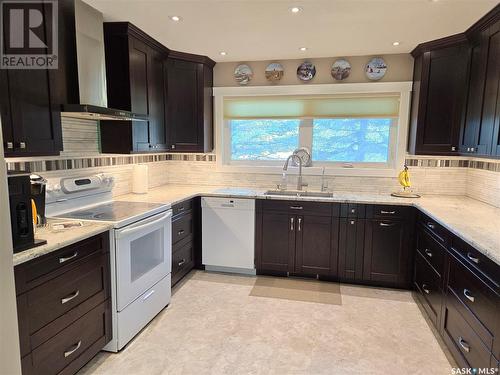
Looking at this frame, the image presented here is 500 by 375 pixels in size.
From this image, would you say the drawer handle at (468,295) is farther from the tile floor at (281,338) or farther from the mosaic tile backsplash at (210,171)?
the mosaic tile backsplash at (210,171)

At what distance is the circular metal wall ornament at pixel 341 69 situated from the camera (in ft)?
11.7

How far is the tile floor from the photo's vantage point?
2.06 metres

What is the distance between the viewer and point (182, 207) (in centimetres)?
321

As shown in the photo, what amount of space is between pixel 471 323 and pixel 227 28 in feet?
9.17

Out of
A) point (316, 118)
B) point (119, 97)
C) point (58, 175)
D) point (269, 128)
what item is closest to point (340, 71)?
point (316, 118)

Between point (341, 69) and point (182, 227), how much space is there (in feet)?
8.20

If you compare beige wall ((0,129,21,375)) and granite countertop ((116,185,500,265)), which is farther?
granite countertop ((116,185,500,265))

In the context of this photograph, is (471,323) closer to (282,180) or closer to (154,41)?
(282,180)

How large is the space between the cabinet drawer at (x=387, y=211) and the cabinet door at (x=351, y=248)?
0.13 metres

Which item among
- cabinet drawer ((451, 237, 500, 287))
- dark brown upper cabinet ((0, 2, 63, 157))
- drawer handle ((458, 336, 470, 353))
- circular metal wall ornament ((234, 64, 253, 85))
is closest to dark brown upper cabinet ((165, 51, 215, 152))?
circular metal wall ornament ((234, 64, 253, 85))

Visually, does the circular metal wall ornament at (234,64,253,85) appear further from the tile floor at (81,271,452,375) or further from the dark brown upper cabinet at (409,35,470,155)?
Result: the tile floor at (81,271,452,375)

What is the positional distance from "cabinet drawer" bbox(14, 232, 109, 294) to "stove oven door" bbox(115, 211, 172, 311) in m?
0.14

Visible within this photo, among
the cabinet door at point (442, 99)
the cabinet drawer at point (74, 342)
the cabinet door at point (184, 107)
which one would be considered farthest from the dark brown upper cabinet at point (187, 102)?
the cabinet door at point (442, 99)

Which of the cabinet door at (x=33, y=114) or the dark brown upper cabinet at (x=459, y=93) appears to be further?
the dark brown upper cabinet at (x=459, y=93)
